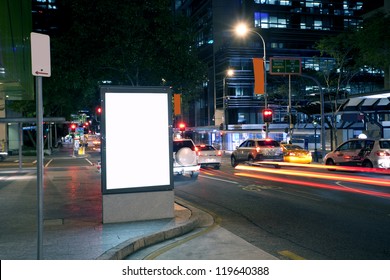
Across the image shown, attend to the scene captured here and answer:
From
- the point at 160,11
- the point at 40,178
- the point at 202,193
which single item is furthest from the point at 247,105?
the point at 40,178

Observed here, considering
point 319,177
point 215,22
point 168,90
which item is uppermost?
point 215,22

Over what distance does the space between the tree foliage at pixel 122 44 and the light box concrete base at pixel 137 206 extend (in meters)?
13.3

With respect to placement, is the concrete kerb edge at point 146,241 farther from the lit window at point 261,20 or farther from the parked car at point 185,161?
the lit window at point 261,20

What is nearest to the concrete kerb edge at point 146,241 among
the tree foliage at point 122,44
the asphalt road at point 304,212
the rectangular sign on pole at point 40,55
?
the asphalt road at point 304,212

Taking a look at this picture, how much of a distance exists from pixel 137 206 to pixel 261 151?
665 inches

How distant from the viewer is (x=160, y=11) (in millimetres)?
22953

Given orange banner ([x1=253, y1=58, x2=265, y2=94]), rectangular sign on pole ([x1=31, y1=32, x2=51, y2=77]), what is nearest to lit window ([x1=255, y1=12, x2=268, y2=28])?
orange banner ([x1=253, y1=58, x2=265, y2=94])

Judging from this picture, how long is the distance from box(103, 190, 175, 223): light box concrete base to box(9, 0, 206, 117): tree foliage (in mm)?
13309

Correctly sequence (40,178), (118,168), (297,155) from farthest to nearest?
(297,155) < (118,168) < (40,178)

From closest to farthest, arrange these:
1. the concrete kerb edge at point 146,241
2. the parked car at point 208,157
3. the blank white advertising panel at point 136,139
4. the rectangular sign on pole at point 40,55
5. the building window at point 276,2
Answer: the rectangular sign on pole at point 40,55
the concrete kerb edge at point 146,241
the blank white advertising panel at point 136,139
the parked car at point 208,157
the building window at point 276,2

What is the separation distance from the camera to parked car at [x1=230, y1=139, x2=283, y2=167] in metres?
25.2

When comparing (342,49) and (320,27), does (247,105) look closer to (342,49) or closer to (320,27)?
(320,27)

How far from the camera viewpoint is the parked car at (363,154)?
20.3 meters

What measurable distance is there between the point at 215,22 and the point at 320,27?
1924cm
